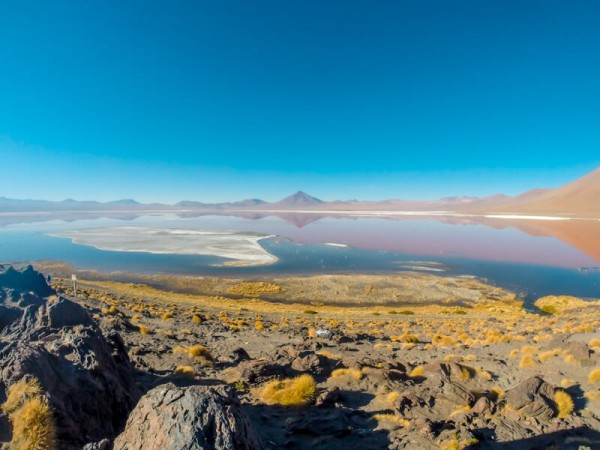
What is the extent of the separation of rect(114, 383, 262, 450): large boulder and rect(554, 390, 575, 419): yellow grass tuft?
8302 mm

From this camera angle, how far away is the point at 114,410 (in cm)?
639

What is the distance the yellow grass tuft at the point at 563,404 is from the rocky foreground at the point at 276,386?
0.09ft

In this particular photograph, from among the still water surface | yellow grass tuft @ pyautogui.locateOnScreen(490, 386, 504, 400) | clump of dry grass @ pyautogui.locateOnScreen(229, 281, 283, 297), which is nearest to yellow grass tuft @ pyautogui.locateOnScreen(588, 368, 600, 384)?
yellow grass tuft @ pyautogui.locateOnScreen(490, 386, 504, 400)

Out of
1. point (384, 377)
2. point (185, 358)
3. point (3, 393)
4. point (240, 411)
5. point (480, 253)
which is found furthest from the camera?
point (480, 253)

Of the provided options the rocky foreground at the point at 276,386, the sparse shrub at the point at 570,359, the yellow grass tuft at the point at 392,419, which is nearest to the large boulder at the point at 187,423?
the rocky foreground at the point at 276,386

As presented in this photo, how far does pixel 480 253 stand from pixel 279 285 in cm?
4824

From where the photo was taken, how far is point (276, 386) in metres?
10.1

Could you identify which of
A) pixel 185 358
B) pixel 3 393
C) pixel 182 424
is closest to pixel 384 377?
pixel 185 358

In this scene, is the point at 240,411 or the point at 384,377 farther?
the point at 384,377

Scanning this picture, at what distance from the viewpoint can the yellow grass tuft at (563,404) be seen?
847 cm

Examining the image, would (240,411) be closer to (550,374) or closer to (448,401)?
(448,401)

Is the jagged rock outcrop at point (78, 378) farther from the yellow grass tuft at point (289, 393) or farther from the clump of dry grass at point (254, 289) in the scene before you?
the clump of dry grass at point (254, 289)

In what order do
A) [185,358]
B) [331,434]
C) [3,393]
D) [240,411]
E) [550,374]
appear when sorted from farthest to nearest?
[185,358], [550,374], [331,434], [3,393], [240,411]

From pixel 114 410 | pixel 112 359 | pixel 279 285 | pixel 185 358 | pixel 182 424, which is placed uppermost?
pixel 182 424
